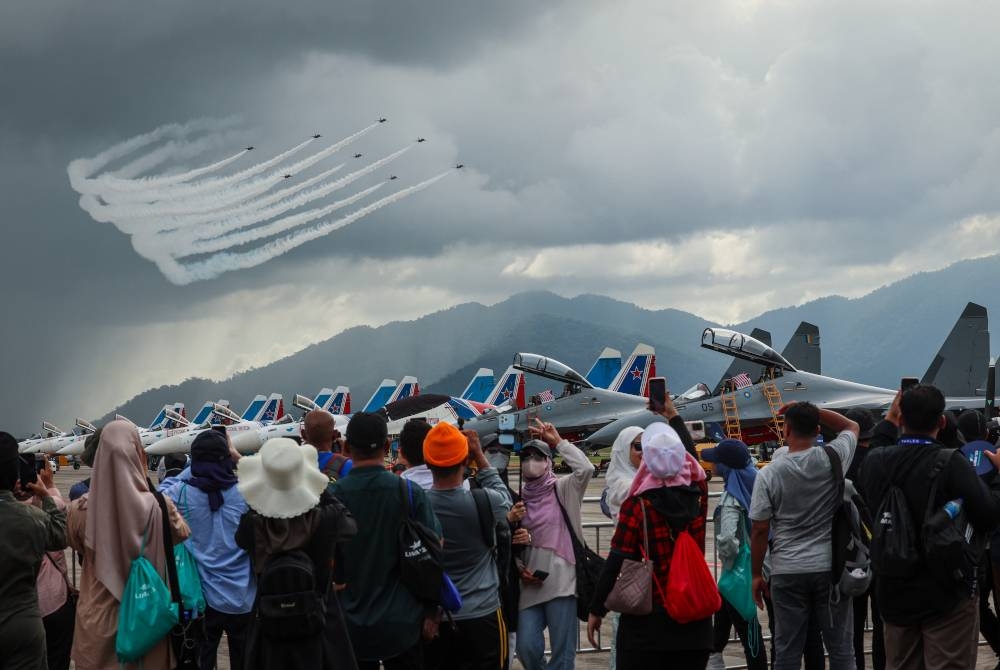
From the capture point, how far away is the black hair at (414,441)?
6305 mm

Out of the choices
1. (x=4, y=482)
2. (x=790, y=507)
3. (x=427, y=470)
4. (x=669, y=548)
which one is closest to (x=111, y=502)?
(x=4, y=482)

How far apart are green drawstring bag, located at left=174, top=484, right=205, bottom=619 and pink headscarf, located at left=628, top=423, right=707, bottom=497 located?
8.54ft

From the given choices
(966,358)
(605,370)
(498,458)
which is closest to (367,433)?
(498,458)

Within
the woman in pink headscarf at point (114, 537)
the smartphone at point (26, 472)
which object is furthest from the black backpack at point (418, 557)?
the smartphone at point (26, 472)

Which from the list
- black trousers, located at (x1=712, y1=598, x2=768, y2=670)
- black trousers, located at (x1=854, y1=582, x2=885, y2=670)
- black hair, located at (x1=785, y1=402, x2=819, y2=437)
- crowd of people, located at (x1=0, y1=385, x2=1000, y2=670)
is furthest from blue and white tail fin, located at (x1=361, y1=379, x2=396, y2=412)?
black hair, located at (x1=785, y1=402, x2=819, y2=437)

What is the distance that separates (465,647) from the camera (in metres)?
5.80

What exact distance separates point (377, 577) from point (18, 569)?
195cm

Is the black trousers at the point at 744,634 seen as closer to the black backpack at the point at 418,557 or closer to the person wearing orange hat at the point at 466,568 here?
the person wearing orange hat at the point at 466,568

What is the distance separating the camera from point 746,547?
6.78m

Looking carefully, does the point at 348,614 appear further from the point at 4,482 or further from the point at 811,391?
the point at 811,391

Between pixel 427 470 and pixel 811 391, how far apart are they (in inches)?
1314

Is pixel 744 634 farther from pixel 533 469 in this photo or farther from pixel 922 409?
pixel 922 409

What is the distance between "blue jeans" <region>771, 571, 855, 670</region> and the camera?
625 cm

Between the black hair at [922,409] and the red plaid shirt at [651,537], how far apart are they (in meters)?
1.51
